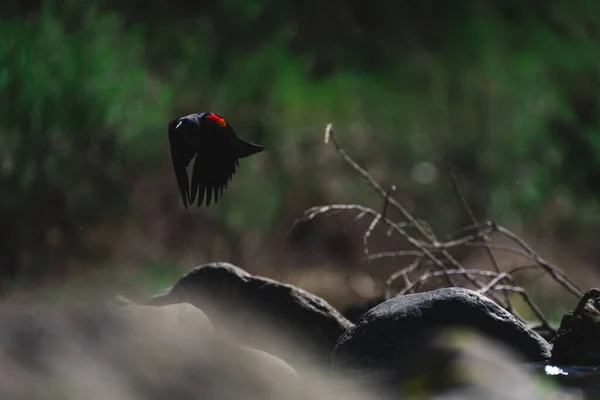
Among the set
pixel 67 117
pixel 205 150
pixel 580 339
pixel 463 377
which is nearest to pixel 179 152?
pixel 205 150

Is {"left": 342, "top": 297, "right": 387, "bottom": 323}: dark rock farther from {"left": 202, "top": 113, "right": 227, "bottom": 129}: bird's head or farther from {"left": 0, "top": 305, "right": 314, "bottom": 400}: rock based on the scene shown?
{"left": 0, "top": 305, "right": 314, "bottom": 400}: rock

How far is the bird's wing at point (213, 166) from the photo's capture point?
3.12m

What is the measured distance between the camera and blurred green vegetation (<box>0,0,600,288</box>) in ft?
22.0

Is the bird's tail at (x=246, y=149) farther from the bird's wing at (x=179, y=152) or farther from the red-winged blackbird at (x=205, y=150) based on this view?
the bird's wing at (x=179, y=152)

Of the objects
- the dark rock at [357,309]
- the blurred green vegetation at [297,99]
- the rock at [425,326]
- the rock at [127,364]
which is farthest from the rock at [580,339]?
the blurred green vegetation at [297,99]

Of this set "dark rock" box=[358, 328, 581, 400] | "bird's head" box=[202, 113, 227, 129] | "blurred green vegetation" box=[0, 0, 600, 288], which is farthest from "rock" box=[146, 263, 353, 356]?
"blurred green vegetation" box=[0, 0, 600, 288]

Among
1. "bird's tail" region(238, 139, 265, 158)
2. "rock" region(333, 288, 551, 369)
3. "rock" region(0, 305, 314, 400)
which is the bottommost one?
"rock" region(0, 305, 314, 400)

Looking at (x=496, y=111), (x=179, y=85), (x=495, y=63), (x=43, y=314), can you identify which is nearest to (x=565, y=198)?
(x=496, y=111)

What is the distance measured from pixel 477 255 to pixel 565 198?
4.71 feet

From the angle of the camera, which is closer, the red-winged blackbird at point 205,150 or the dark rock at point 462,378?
the dark rock at point 462,378

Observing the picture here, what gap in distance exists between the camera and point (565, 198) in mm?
8047

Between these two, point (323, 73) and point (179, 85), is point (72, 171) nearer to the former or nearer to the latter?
point (179, 85)

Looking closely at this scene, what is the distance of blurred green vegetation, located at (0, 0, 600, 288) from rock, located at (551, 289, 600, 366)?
4.69 m

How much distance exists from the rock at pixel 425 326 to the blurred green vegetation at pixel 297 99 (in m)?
4.41
